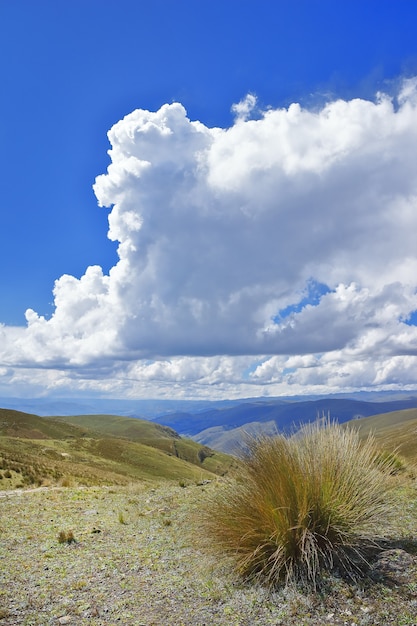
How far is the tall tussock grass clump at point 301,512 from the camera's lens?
6.22 metres

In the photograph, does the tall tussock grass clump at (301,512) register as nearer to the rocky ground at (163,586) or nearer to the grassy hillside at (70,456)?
the rocky ground at (163,586)

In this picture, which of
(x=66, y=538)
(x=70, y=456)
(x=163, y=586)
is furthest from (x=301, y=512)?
(x=70, y=456)

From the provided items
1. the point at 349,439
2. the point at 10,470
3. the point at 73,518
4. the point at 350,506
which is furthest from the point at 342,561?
the point at 10,470

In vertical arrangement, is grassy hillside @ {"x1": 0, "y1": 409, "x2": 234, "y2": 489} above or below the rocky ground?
below

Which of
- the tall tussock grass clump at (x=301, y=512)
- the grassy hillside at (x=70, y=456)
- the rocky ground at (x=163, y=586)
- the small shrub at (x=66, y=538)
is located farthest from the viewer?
the grassy hillside at (x=70, y=456)

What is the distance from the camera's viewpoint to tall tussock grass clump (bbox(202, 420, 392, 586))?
622 centimetres

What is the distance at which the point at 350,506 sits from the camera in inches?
256

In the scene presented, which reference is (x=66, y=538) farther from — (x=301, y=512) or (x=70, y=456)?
(x=70, y=456)

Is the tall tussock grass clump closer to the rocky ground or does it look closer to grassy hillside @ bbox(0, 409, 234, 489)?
the rocky ground

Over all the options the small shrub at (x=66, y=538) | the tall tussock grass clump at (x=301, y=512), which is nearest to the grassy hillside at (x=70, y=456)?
the small shrub at (x=66, y=538)

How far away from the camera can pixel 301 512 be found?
20.5 feet

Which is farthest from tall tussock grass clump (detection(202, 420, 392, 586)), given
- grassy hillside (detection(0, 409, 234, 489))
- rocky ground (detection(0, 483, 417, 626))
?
grassy hillside (detection(0, 409, 234, 489))

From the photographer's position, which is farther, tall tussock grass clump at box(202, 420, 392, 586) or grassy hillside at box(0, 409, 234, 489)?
grassy hillside at box(0, 409, 234, 489)

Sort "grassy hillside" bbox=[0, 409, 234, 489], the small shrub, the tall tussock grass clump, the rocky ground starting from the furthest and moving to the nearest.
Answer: "grassy hillside" bbox=[0, 409, 234, 489], the small shrub, the tall tussock grass clump, the rocky ground
